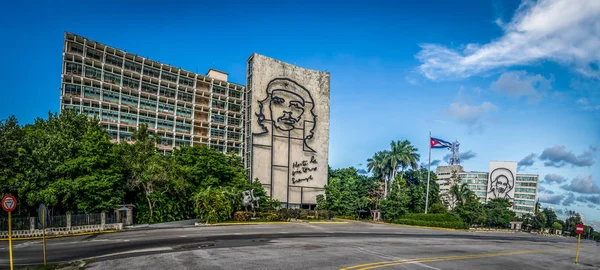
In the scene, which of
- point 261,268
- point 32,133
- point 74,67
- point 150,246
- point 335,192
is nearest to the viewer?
point 261,268

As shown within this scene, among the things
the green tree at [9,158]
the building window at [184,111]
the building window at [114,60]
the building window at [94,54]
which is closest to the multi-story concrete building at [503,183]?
the building window at [184,111]

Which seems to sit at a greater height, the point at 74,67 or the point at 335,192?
the point at 74,67

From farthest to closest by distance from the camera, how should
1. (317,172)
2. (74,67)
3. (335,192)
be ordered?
1. (317,172)
2. (335,192)
3. (74,67)

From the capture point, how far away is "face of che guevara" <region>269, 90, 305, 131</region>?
205 ft

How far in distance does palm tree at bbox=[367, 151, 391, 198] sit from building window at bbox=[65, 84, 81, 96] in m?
57.9

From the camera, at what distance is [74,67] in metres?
54.4

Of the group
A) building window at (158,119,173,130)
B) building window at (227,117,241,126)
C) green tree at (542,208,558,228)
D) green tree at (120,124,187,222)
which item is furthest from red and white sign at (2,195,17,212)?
green tree at (542,208,558,228)

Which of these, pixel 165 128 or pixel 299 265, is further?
pixel 165 128

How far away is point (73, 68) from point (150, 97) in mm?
13180

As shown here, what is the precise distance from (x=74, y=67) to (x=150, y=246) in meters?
47.0

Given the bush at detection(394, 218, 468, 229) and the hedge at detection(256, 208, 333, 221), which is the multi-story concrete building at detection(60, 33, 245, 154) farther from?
the bush at detection(394, 218, 468, 229)

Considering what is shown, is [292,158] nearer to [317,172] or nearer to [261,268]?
[317,172]

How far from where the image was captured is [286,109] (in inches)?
2518

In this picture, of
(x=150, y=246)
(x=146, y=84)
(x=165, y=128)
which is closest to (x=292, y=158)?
(x=165, y=128)
